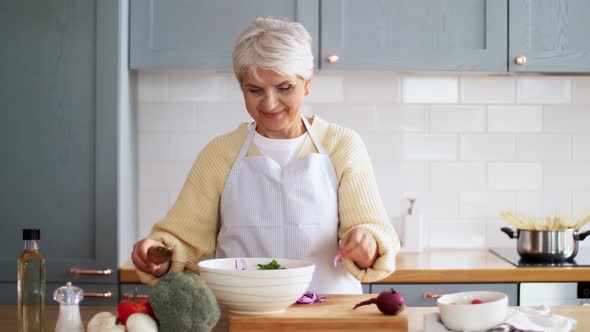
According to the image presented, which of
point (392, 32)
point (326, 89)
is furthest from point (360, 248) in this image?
point (326, 89)

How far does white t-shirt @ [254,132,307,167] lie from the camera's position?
2377mm

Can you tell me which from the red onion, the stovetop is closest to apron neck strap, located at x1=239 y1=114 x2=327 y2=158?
the red onion

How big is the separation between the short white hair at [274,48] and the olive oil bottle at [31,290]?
2.34 ft

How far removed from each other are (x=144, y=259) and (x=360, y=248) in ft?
1.66

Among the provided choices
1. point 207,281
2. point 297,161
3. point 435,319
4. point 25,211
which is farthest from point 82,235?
point 435,319

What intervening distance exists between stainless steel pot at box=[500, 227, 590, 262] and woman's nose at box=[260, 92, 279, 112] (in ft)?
4.57

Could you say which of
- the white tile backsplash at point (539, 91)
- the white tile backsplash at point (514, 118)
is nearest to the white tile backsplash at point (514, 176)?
the white tile backsplash at point (514, 118)

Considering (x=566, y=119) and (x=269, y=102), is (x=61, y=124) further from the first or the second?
(x=566, y=119)

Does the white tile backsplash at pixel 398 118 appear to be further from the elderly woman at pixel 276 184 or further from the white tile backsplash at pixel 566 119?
the elderly woman at pixel 276 184

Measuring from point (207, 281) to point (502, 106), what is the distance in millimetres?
2259

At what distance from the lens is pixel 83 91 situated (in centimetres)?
308

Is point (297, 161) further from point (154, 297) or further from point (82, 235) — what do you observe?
point (82, 235)

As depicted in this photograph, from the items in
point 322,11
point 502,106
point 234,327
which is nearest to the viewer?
point 234,327

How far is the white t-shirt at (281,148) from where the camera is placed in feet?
7.80
